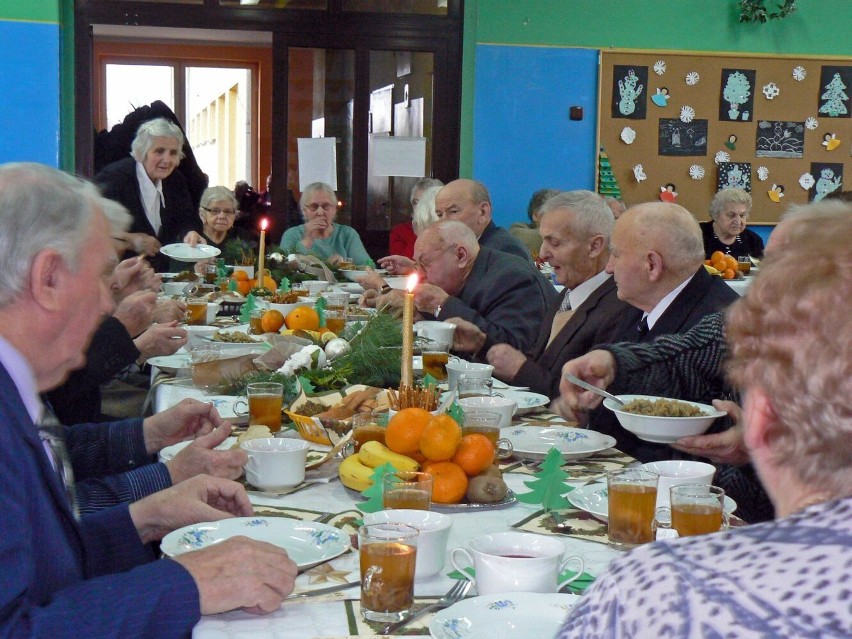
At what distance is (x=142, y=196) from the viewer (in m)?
6.44

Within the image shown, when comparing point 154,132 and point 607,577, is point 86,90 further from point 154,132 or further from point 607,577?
point 607,577

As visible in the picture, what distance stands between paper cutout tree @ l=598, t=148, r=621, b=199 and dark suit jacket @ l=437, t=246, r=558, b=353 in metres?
3.82

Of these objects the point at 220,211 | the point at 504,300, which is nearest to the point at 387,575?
the point at 504,300

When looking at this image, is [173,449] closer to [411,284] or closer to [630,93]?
[411,284]

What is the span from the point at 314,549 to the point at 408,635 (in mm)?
308

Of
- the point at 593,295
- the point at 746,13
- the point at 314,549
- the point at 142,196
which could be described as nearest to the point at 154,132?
the point at 142,196

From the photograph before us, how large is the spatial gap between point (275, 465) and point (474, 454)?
0.35 m

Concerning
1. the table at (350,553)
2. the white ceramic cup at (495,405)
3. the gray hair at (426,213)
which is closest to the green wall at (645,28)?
the gray hair at (426,213)

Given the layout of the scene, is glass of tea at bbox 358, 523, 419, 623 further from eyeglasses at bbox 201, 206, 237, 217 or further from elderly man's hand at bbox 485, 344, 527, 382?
eyeglasses at bbox 201, 206, 237, 217

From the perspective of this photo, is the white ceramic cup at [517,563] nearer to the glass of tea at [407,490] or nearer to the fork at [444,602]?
the fork at [444,602]

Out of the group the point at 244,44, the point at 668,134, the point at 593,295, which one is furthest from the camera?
the point at 244,44

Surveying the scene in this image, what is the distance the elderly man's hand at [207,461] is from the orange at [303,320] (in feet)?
4.33

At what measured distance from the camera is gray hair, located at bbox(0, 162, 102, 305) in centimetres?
122

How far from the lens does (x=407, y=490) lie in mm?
1448
